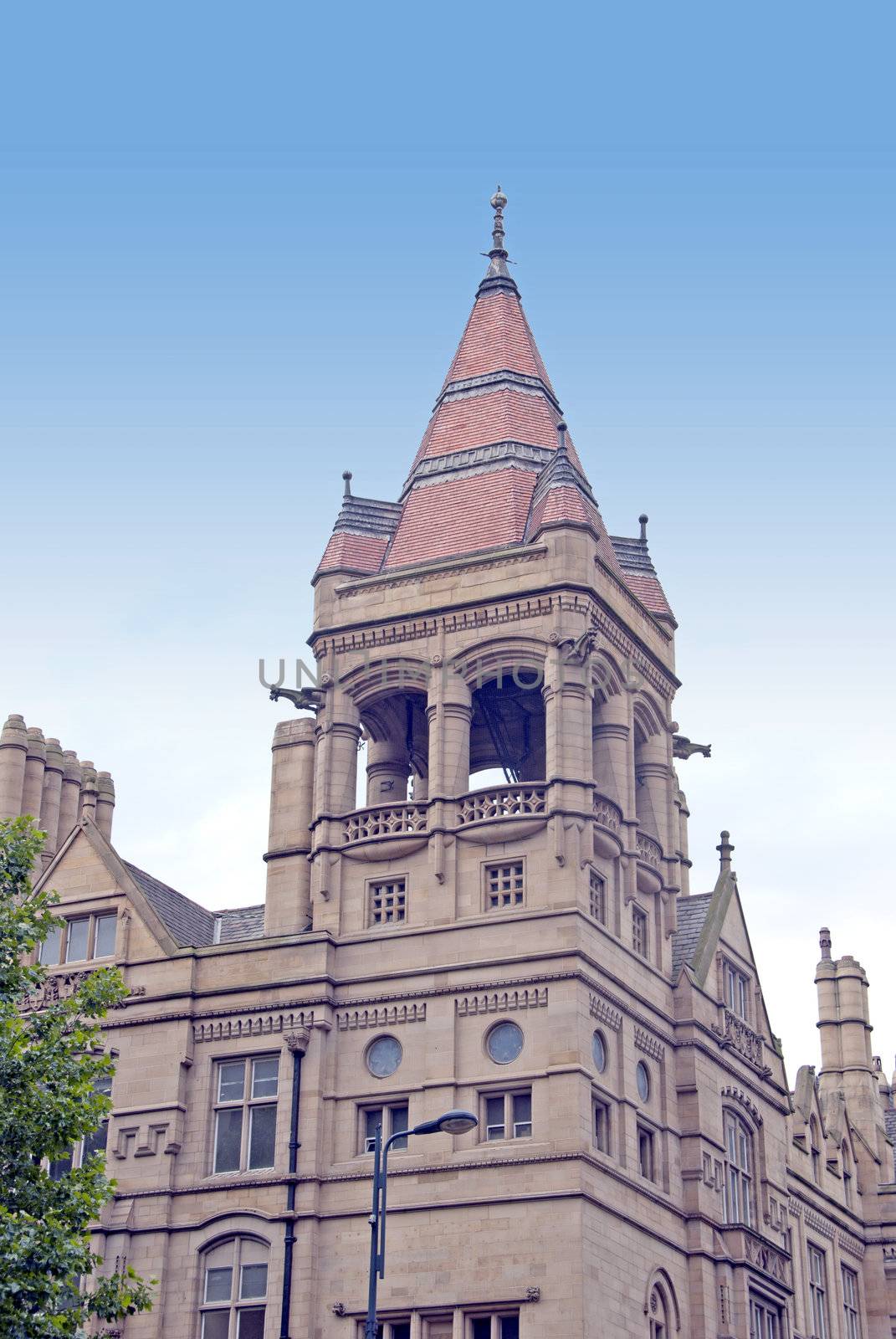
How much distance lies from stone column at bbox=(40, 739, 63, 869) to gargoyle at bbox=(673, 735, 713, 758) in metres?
17.4

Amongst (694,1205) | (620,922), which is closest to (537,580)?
(620,922)

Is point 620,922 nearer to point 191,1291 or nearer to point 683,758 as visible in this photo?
point 683,758

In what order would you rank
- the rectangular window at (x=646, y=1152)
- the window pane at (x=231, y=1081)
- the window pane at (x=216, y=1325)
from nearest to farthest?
1. the window pane at (x=216, y=1325)
2. the window pane at (x=231, y=1081)
3. the rectangular window at (x=646, y=1152)

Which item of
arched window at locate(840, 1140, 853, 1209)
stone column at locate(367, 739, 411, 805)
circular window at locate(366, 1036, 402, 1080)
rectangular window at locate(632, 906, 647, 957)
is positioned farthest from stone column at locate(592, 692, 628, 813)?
arched window at locate(840, 1140, 853, 1209)

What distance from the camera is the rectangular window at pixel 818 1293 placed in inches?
2323

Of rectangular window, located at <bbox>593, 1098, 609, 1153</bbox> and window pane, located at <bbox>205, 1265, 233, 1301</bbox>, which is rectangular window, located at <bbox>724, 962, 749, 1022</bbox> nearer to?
rectangular window, located at <bbox>593, 1098, 609, 1153</bbox>

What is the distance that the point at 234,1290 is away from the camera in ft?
154

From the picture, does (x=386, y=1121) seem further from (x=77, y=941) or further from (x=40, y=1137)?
(x=40, y=1137)

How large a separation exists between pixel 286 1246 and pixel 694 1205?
9.62 meters

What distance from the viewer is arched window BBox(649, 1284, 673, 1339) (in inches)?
1869

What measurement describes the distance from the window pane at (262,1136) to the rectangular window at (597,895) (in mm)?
8383

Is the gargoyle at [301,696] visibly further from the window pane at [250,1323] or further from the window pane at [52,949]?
the window pane at [250,1323]

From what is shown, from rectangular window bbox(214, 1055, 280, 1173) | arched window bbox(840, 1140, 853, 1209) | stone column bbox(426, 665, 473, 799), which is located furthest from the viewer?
arched window bbox(840, 1140, 853, 1209)

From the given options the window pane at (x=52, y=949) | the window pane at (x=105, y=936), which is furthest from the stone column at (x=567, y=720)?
the window pane at (x=52, y=949)
